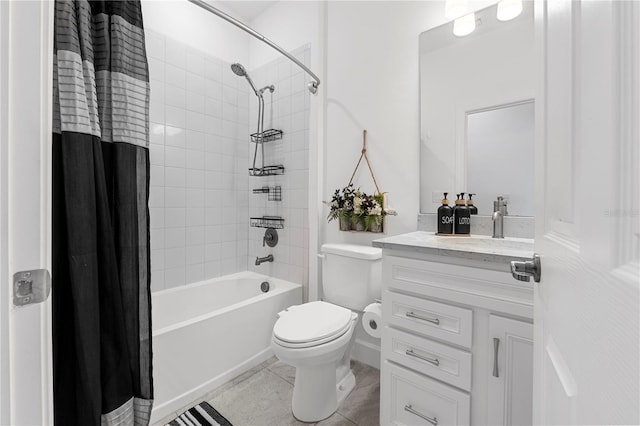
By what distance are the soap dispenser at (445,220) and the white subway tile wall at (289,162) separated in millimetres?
1019

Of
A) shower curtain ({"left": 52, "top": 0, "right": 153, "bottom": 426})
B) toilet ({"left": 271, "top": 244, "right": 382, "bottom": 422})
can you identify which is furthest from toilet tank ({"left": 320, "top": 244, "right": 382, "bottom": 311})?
shower curtain ({"left": 52, "top": 0, "right": 153, "bottom": 426})

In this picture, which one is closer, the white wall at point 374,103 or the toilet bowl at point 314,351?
the toilet bowl at point 314,351

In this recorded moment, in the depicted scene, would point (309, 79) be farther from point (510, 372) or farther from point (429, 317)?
point (510, 372)

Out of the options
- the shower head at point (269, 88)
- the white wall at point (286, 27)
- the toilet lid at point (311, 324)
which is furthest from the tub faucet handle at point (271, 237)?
the white wall at point (286, 27)

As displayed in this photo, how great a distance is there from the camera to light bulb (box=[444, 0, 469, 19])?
4.85 feet

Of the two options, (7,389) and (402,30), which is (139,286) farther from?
(402,30)

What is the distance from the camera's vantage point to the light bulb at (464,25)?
1473 mm

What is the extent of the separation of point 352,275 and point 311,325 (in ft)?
1.31

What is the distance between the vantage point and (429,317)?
43.7 inches

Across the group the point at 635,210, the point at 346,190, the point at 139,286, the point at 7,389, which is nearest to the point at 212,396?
the point at 139,286

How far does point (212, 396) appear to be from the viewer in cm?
160

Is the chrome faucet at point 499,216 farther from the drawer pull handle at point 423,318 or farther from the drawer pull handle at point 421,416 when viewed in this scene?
the drawer pull handle at point 421,416

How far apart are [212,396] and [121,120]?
1488mm

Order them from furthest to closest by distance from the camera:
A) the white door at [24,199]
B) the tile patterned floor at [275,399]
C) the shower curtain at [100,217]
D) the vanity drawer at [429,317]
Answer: the tile patterned floor at [275,399] < the vanity drawer at [429,317] < the shower curtain at [100,217] < the white door at [24,199]
